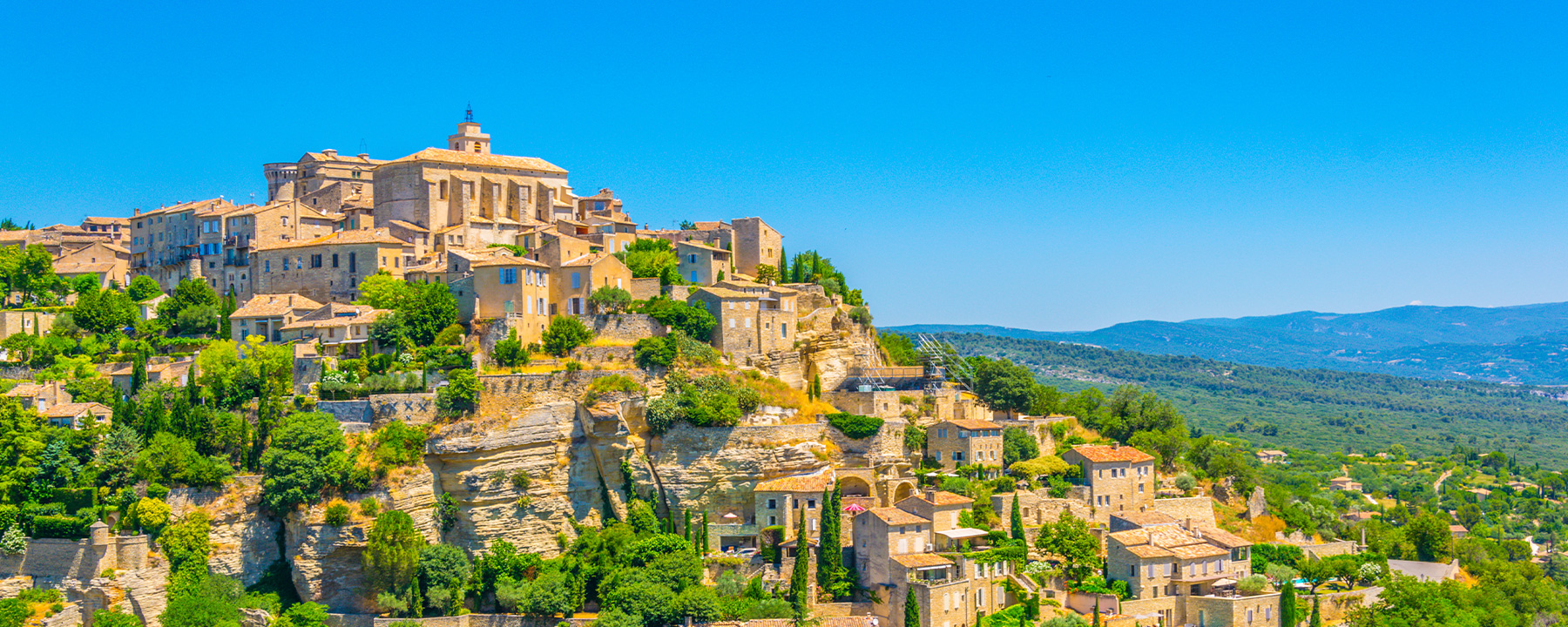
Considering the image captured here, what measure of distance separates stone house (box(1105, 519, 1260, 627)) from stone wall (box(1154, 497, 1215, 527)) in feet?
20.8

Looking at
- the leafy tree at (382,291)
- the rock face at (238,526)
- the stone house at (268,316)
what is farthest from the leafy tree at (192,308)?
the rock face at (238,526)

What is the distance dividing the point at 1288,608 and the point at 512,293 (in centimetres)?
3692

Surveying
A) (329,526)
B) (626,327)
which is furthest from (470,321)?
(329,526)

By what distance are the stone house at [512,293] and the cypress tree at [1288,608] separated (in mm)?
34954

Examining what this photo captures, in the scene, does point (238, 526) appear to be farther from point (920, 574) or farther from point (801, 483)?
point (920, 574)

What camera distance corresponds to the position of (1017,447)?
65.4 m

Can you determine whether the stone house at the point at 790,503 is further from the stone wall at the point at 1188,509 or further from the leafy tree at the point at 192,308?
the leafy tree at the point at 192,308

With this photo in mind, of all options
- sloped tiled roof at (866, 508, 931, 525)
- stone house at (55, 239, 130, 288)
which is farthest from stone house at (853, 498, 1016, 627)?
stone house at (55, 239, 130, 288)

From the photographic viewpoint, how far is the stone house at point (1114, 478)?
61.8 meters

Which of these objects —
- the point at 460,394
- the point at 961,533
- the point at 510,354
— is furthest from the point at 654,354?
the point at 961,533

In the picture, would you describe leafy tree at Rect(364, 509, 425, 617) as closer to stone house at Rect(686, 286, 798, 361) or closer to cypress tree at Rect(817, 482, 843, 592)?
cypress tree at Rect(817, 482, 843, 592)

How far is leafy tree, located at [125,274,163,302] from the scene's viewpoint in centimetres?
7462

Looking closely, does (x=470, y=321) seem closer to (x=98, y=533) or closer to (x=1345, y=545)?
(x=98, y=533)

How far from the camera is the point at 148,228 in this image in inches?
3231
